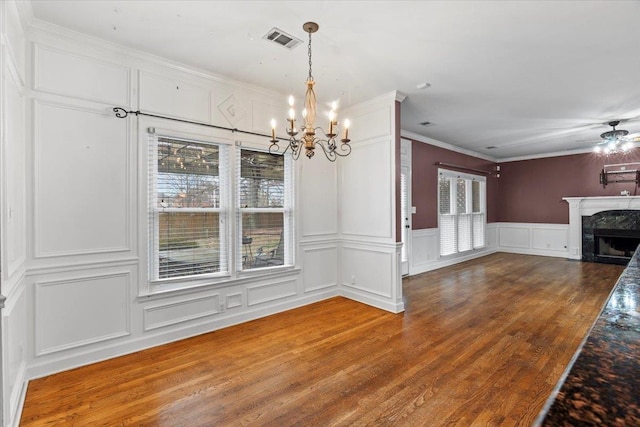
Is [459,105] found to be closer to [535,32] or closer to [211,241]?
[535,32]

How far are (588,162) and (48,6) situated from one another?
390 inches

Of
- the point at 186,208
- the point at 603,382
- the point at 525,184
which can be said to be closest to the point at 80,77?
the point at 186,208

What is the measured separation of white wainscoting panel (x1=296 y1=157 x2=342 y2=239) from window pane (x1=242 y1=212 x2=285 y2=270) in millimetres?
371

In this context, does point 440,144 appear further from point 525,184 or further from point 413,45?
point 413,45

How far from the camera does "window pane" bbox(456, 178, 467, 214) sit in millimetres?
7330

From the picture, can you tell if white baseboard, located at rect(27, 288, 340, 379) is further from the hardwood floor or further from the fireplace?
the fireplace

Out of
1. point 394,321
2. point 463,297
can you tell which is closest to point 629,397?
point 394,321

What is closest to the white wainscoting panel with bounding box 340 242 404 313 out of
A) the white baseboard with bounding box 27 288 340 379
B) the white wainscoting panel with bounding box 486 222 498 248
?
the white baseboard with bounding box 27 288 340 379

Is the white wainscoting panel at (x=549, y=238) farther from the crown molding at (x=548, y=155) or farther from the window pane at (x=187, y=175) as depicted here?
the window pane at (x=187, y=175)

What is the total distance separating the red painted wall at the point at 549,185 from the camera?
7.37 metres

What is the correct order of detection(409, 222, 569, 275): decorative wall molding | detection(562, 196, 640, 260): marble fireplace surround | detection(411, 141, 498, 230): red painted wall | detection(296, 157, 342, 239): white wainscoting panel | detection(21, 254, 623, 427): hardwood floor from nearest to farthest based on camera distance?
detection(21, 254, 623, 427): hardwood floor, detection(296, 157, 342, 239): white wainscoting panel, detection(411, 141, 498, 230): red painted wall, detection(409, 222, 569, 275): decorative wall molding, detection(562, 196, 640, 260): marble fireplace surround

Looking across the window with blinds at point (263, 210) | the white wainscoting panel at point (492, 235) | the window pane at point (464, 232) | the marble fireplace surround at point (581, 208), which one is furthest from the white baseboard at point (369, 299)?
the marble fireplace surround at point (581, 208)

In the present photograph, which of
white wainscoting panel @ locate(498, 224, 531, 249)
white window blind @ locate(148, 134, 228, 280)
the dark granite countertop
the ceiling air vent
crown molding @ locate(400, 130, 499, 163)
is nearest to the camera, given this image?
the dark granite countertop

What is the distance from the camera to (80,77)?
2.73m
